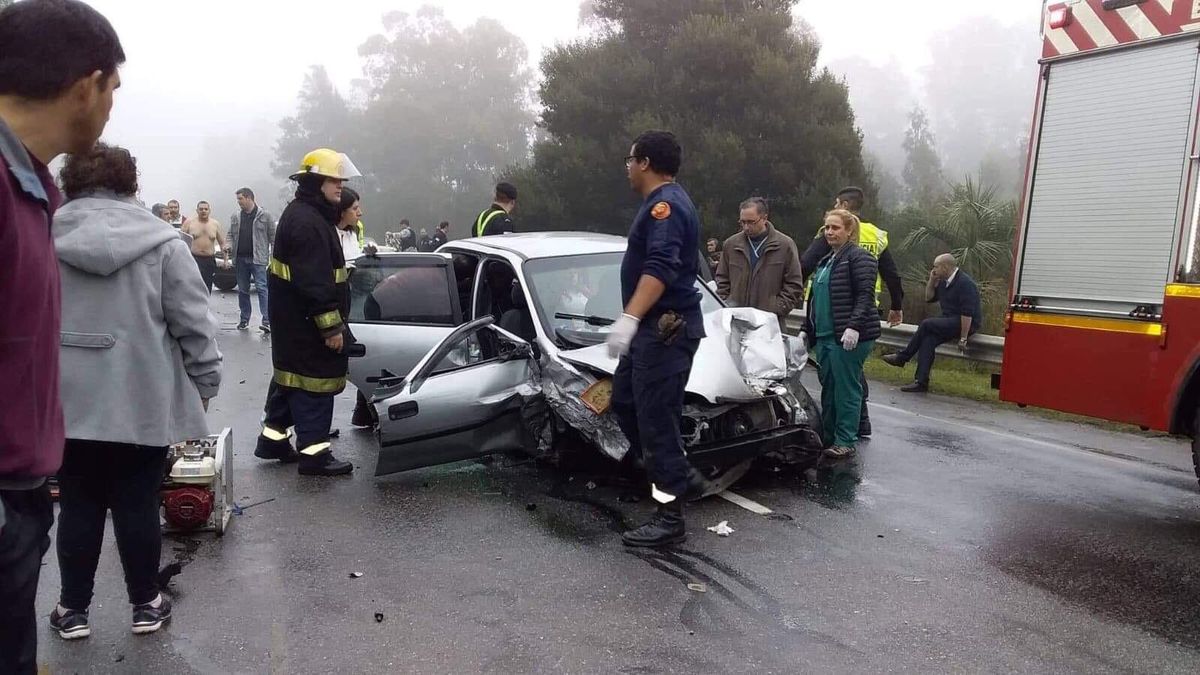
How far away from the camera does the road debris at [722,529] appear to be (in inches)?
197

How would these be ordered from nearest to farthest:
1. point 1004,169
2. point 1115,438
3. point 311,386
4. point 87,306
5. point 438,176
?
1. point 87,306
2. point 311,386
3. point 1115,438
4. point 1004,169
5. point 438,176

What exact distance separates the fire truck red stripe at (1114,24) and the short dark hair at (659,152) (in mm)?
2911

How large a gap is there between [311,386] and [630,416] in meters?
2.20

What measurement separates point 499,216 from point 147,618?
6.57 m

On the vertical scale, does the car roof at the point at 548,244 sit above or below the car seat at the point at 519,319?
above

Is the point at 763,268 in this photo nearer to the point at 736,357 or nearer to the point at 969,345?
the point at 736,357

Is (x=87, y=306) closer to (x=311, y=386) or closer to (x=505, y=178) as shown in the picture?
(x=311, y=386)

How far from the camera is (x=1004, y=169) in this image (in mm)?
66062

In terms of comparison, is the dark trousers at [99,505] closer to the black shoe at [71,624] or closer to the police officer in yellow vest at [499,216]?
the black shoe at [71,624]

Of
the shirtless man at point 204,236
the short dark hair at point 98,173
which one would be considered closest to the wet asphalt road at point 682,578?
the short dark hair at point 98,173

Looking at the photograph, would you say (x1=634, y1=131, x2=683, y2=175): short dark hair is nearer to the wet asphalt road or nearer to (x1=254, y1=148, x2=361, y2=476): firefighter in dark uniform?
the wet asphalt road

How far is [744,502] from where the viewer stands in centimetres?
557

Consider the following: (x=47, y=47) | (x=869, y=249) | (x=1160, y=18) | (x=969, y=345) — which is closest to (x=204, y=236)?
(x=969, y=345)

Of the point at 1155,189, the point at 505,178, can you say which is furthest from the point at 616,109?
the point at 1155,189
